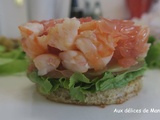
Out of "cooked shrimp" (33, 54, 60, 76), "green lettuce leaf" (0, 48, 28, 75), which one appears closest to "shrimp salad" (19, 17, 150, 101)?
"cooked shrimp" (33, 54, 60, 76)

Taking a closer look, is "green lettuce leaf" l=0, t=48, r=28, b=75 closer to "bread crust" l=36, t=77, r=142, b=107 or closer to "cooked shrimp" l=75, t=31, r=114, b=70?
"bread crust" l=36, t=77, r=142, b=107

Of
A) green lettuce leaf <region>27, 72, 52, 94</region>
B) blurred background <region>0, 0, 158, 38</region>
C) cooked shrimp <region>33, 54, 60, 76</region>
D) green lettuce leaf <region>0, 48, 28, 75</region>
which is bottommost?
blurred background <region>0, 0, 158, 38</region>

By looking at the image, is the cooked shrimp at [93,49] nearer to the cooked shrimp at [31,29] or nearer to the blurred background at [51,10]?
the cooked shrimp at [31,29]

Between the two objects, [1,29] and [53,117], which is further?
[1,29]

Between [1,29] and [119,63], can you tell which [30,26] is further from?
[1,29]

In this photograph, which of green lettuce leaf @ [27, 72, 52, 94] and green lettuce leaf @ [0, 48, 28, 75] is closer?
green lettuce leaf @ [27, 72, 52, 94]

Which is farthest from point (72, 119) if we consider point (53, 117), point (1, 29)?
point (1, 29)

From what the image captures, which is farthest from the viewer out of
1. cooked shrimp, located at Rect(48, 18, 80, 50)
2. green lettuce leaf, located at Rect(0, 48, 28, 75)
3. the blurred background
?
the blurred background
